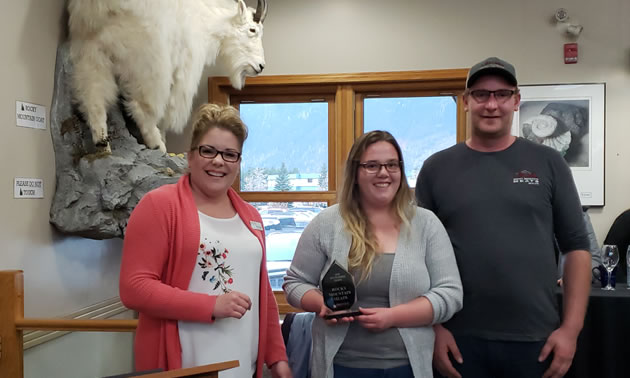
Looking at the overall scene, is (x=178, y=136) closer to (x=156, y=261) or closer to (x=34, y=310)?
(x=34, y=310)

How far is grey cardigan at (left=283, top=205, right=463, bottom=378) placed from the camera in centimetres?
145

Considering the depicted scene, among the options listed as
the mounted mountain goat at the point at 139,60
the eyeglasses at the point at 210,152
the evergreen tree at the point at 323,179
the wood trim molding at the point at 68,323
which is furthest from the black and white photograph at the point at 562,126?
the wood trim molding at the point at 68,323

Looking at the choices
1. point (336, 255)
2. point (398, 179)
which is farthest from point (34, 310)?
point (398, 179)

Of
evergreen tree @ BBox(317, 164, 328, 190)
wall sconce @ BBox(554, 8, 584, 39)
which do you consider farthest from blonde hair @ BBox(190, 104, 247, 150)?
wall sconce @ BBox(554, 8, 584, 39)

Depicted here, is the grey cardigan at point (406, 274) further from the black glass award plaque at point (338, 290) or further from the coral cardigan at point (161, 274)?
the coral cardigan at point (161, 274)

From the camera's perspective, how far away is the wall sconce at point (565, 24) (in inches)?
138

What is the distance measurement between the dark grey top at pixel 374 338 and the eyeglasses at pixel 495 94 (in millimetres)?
576

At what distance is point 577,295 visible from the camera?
5.26 feet

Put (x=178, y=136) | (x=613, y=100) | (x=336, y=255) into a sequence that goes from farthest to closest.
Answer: (x=178, y=136) → (x=613, y=100) → (x=336, y=255)

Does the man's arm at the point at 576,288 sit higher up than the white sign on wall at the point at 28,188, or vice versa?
the white sign on wall at the point at 28,188

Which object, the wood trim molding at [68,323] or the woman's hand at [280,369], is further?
the wood trim molding at [68,323]

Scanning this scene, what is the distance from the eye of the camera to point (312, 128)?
405 cm

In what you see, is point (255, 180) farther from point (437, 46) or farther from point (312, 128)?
point (437, 46)

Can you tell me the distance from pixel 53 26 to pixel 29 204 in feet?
2.89
